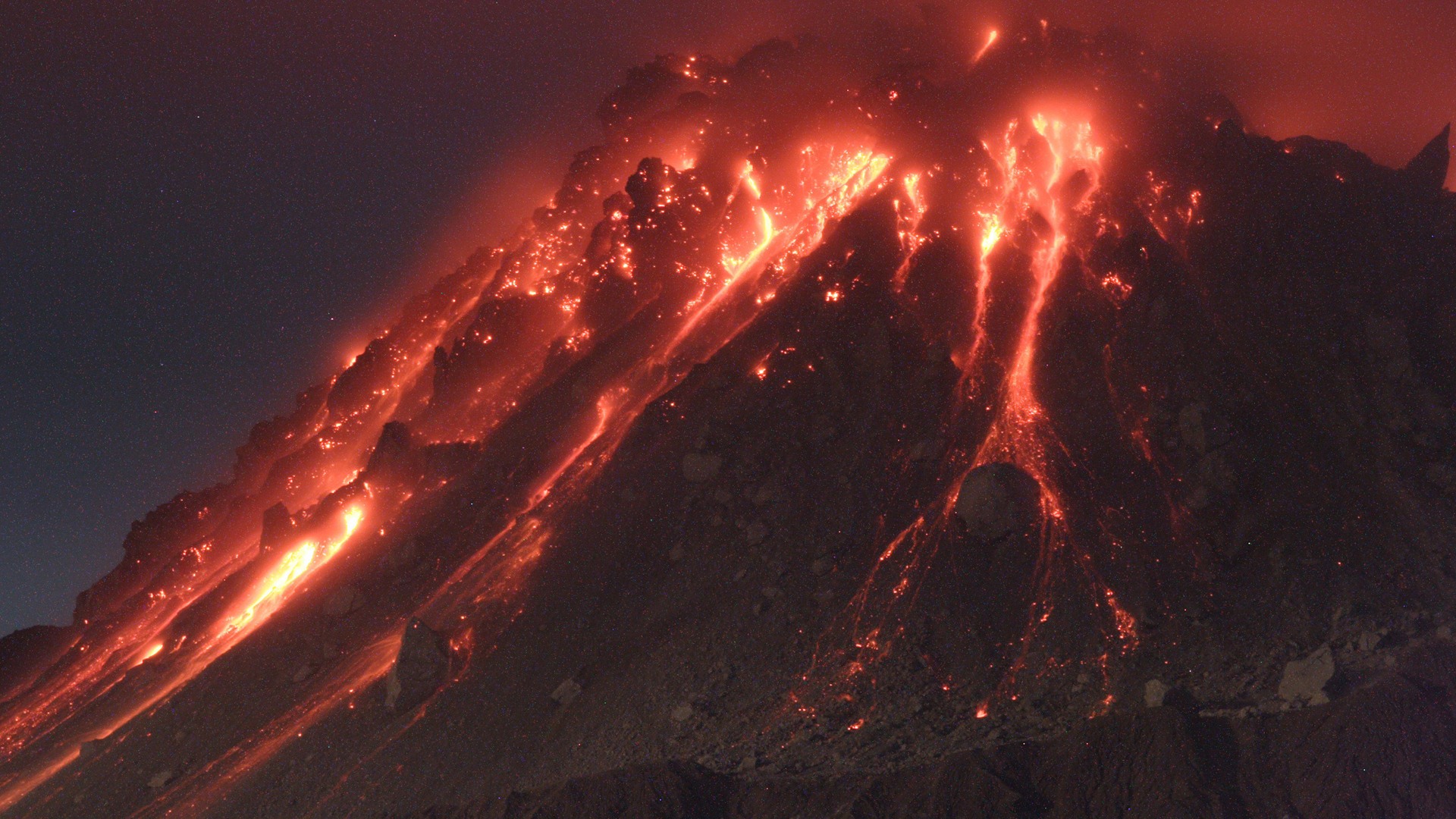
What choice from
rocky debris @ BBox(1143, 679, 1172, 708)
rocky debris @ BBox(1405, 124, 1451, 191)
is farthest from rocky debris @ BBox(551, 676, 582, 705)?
rocky debris @ BBox(1405, 124, 1451, 191)

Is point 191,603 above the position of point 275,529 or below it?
below

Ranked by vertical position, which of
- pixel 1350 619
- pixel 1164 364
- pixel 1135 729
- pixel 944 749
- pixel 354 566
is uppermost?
pixel 354 566

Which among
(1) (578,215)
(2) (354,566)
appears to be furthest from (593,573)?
(1) (578,215)

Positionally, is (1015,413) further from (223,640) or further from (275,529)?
(275,529)

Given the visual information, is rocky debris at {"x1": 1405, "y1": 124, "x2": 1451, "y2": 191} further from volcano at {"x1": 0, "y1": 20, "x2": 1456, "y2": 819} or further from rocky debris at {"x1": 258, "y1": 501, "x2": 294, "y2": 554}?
rocky debris at {"x1": 258, "y1": 501, "x2": 294, "y2": 554}

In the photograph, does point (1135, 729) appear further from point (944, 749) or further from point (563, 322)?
point (563, 322)

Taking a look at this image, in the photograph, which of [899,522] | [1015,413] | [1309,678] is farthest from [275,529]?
[1309,678]
